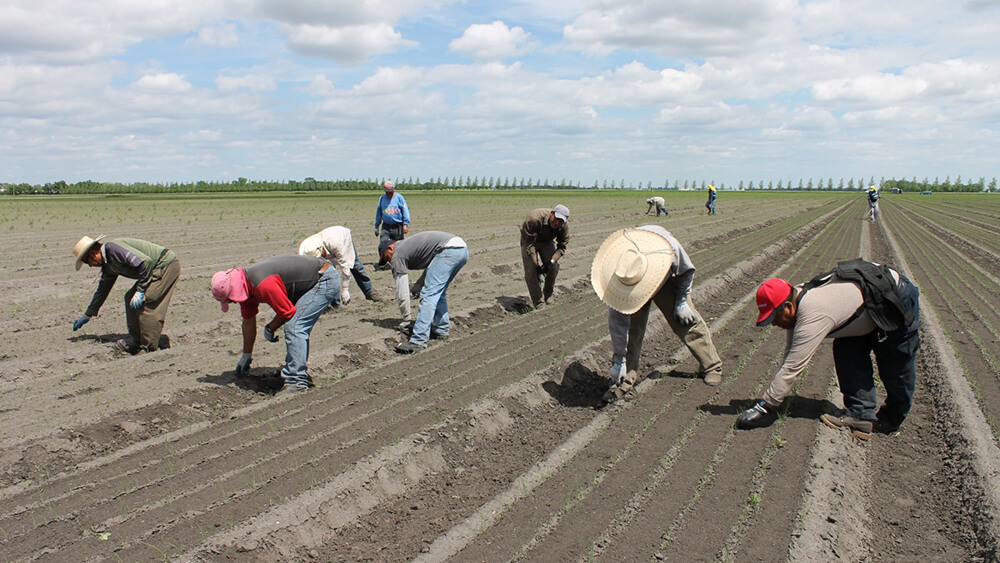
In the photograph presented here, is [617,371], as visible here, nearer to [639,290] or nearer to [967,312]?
[639,290]

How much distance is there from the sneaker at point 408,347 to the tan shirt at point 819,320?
4.22m

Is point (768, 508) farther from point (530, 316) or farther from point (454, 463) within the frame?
point (530, 316)

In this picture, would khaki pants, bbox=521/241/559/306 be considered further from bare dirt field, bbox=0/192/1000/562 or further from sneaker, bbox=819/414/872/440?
sneaker, bbox=819/414/872/440

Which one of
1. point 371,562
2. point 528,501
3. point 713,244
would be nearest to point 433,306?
point 528,501

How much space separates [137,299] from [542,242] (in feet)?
17.7

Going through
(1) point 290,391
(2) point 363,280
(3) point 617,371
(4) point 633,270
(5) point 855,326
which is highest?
(4) point 633,270

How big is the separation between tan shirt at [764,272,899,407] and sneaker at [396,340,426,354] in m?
4.22

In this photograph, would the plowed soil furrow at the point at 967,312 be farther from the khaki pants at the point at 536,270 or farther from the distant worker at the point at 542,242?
the khaki pants at the point at 536,270

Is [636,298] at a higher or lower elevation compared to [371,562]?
higher

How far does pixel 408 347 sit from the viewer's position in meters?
7.66

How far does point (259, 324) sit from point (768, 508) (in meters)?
7.02

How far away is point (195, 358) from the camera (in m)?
7.42

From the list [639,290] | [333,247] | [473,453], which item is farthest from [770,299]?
[333,247]

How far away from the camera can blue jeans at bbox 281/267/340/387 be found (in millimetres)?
6117
